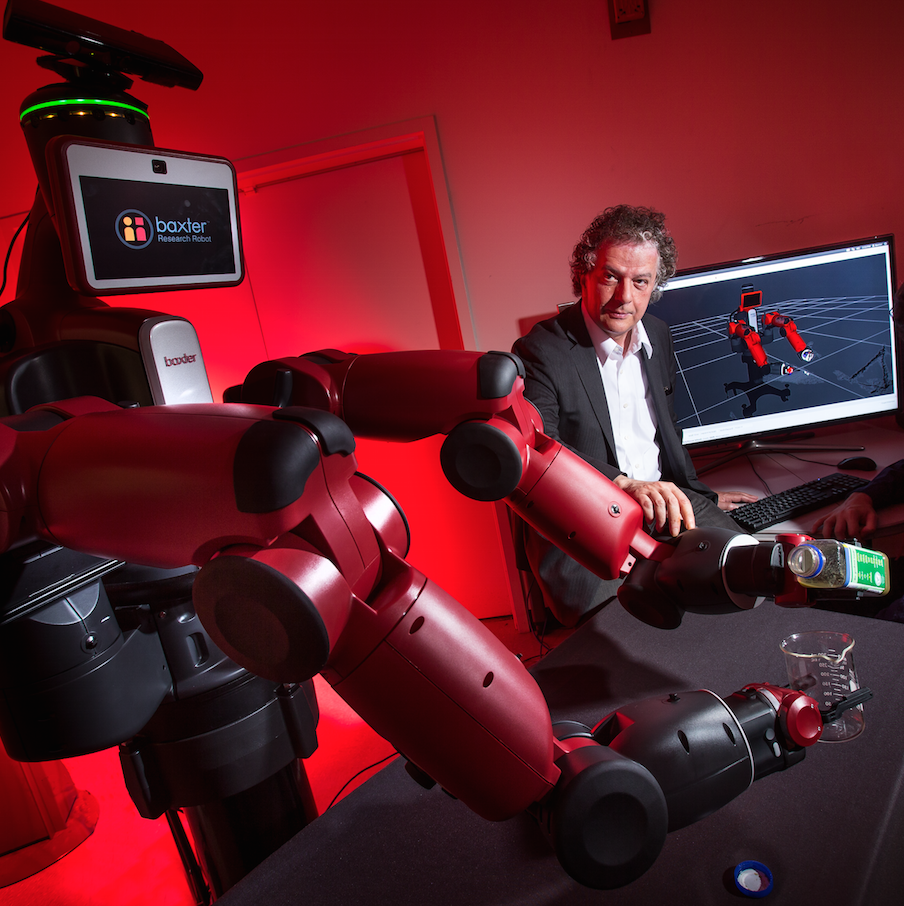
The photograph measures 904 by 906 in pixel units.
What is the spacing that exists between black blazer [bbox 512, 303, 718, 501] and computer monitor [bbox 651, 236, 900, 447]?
14 centimetres

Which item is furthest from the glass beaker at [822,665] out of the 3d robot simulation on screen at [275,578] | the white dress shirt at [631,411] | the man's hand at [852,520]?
the white dress shirt at [631,411]

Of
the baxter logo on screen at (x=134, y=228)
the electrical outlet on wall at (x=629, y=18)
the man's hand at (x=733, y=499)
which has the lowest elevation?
the man's hand at (x=733, y=499)

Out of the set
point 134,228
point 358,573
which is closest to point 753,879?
point 358,573

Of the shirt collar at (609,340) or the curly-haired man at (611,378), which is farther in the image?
the shirt collar at (609,340)

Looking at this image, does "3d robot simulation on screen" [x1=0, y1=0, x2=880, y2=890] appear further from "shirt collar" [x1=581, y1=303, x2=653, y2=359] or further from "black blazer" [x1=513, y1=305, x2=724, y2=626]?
"shirt collar" [x1=581, y1=303, x2=653, y2=359]

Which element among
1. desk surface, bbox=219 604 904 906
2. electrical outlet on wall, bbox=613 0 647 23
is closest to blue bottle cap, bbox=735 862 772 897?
A: desk surface, bbox=219 604 904 906

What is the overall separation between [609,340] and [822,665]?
1390mm

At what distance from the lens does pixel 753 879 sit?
2.16ft

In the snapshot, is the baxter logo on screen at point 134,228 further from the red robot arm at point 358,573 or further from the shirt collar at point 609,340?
the shirt collar at point 609,340

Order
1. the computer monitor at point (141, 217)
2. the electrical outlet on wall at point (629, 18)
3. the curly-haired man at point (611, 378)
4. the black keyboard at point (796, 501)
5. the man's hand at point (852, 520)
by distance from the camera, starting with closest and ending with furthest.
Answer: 1. the computer monitor at point (141, 217)
2. the man's hand at point (852, 520)
3. the black keyboard at point (796, 501)
4. the curly-haired man at point (611, 378)
5. the electrical outlet on wall at point (629, 18)

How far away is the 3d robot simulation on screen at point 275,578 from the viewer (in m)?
0.48

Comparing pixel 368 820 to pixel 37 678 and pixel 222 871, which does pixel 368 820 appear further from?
pixel 37 678

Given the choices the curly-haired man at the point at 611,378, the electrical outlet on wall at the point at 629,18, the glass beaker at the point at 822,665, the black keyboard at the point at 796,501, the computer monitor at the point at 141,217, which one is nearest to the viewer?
the computer monitor at the point at 141,217

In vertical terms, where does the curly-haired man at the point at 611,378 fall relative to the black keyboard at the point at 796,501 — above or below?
above
